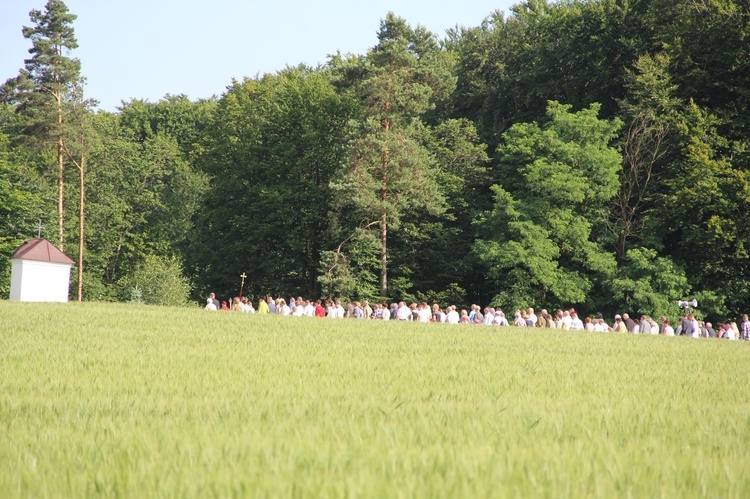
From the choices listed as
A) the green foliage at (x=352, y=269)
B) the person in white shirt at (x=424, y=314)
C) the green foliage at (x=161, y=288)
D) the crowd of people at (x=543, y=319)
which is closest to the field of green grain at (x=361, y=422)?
the crowd of people at (x=543, y=319)

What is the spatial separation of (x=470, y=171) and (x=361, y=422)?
49308 millimetres

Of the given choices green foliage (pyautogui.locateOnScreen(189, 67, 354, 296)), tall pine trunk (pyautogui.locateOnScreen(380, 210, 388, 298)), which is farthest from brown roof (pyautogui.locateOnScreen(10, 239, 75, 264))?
green foliage (pyautogui.locateOnScreen(189, 67, 354, 296))

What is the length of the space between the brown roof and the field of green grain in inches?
860

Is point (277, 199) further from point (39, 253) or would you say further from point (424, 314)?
→ point (424, 314)

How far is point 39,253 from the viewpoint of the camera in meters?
38.8

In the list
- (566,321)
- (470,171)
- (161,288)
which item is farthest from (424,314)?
(161,288)

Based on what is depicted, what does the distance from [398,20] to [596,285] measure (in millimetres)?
19204

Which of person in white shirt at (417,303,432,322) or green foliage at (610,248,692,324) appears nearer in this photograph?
person in white shirt at (417,303,432,322)

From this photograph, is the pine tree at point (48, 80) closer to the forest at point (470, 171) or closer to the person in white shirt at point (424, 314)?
the forest at point (470, 171)

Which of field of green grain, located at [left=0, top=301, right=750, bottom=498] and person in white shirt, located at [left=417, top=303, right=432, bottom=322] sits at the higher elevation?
person in white shirt, located at [left=417, top=303, right=432, bottom=322]

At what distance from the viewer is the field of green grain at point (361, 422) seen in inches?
220

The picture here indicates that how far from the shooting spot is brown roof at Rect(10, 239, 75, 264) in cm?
3830

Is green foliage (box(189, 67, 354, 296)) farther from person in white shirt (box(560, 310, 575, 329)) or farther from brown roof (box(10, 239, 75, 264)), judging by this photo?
person in white shirt (box(560, 310, 575, 329))

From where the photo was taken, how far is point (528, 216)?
49062 mm
